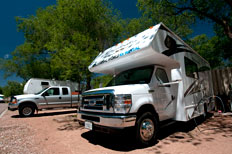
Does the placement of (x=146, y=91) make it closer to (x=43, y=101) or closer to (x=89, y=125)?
(x=89, y=125)

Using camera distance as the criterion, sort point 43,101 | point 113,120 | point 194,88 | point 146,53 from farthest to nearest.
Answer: point 43,101, point 194,88, point 146,53, point 113,120

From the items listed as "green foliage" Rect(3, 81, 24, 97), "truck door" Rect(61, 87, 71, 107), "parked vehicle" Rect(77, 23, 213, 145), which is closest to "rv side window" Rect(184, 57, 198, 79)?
"parked vehicle" Rect(77, 23, 213, 145)

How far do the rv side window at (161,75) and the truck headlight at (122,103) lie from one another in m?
1.43

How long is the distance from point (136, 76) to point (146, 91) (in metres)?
0.87

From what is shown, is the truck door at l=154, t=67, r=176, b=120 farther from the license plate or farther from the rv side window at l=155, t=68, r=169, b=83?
the license plate

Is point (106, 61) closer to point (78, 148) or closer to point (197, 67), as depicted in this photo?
point (78, 148)

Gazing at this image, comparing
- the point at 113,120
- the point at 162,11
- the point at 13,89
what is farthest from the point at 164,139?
the point at 13,89

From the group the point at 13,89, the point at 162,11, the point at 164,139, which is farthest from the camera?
the point at 13,89

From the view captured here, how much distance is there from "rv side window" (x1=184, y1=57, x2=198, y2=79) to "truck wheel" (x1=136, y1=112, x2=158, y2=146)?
7.81 ft

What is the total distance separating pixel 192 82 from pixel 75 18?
814 centimetres

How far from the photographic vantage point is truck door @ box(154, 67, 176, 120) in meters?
4.14

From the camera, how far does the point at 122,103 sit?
10.8ft

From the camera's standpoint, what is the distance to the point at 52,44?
9.63 m

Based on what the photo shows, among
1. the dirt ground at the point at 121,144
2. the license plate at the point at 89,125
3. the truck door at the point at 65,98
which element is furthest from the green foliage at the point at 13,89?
the license plate at the point at 89,125
